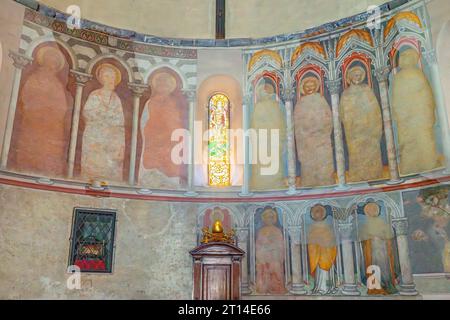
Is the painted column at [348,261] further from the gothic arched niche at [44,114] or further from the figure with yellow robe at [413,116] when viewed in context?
the gothic arched niche at [44,114]

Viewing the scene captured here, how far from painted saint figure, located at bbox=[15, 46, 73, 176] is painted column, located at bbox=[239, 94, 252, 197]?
204 inches

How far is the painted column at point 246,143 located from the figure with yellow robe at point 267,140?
0.49 ft

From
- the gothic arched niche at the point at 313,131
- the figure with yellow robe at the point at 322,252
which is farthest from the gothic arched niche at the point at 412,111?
the figure with yellow robe at the point at 322,252

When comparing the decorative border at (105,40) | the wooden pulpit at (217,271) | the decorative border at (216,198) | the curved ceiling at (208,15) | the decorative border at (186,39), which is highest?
the curved ceiling at (208,15)

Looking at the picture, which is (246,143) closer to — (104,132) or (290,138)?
(290,138)

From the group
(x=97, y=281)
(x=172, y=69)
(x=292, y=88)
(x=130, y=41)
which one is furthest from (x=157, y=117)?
(x=97, y=281)

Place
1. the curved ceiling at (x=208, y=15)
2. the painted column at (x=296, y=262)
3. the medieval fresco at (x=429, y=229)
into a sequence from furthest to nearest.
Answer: the curved ceiling at (x=208, y=15)
the painted column at (x=296, y=262)
the medieval fresco at (x=429, y=229)

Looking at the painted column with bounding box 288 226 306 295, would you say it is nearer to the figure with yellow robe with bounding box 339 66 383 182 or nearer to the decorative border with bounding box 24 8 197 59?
the figure with yellow robe with bounding box 339 66 383 182

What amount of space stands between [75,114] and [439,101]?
9.81 metres

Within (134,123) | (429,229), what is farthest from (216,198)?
(429,229)

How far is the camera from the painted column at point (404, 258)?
10852 mm

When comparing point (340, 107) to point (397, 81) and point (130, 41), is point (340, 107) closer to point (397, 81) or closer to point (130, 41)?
point (397, 81)

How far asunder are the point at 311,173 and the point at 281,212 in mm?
1432

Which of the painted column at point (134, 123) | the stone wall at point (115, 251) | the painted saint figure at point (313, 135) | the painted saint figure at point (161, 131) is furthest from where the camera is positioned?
the painted saint figure at point (161, 131)
